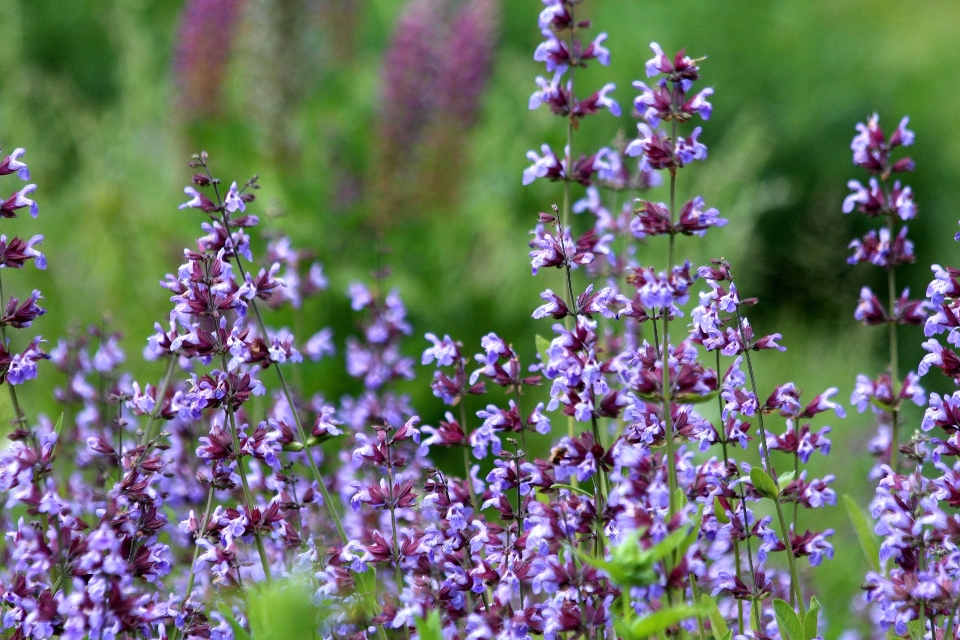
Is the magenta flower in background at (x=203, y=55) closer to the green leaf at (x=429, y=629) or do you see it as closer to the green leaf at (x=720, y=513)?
the green leaf at (x=720, y=513)

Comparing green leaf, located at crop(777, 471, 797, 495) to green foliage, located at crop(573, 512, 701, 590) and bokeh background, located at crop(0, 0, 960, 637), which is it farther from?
bokeh background, located at crop(0, 0, 960, 637)

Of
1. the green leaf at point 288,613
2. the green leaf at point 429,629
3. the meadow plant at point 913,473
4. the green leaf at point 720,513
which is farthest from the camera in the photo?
the green leaf at point 720,513

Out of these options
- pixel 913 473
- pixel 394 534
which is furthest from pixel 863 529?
pixel 394 534

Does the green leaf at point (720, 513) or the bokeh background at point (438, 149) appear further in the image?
the bokeh background at point (438, 149)

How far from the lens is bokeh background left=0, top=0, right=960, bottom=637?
481 centimetres

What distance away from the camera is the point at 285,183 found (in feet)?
17.0

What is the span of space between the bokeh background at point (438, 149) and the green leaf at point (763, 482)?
1.33 m

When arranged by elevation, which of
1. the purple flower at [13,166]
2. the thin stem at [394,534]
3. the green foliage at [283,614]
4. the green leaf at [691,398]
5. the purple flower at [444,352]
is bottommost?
the green foliage at [283,614]

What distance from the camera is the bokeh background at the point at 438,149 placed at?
4.81 m

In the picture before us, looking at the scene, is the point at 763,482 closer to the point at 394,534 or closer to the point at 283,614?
the point at 394,534

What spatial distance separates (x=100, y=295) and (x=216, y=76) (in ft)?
5.86

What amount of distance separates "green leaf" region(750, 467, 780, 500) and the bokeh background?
1.33 meters

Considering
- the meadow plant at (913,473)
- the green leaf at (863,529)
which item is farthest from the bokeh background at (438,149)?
the meadow plant at (913,473)

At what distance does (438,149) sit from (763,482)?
397 centimetres
